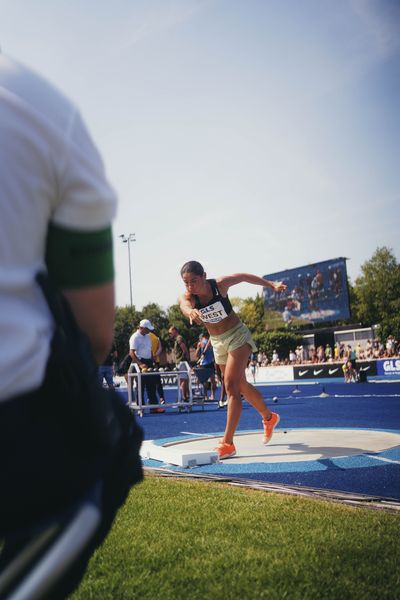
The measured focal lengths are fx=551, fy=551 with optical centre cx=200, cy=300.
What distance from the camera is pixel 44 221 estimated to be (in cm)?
109

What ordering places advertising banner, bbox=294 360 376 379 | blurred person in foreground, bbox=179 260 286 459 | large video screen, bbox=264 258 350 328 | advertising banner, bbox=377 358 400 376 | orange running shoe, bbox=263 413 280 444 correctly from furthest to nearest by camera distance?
large video screen, bbox=264 258 350 328
advertising banner, bbox=294 360 376 379
advertising banner, bbox=377 358 400 376
orange running shoe, bbox=263 413 280 444
blurred person in foreground, bbox=179 260 286 459

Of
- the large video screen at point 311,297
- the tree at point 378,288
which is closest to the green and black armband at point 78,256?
the large video screen at point 311,297

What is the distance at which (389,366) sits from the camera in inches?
1212

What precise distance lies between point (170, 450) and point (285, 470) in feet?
4.69

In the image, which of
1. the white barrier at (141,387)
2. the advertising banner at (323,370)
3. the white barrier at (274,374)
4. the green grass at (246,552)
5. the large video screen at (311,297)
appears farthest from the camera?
the large video screen at (311,297)

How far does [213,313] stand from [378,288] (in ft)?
214

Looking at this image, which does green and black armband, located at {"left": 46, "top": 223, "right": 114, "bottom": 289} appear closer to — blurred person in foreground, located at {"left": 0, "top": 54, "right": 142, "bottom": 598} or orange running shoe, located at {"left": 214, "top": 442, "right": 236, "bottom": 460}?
blurred person in foreground, located at {"left": 0, "top": 54, "right": 142, "bottom": 598}

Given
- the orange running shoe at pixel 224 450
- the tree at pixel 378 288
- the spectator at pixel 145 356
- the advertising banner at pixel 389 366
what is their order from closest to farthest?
1. the orange running shoe at pixel 224 450
2. the spectator at pixel 145 356
3. the advertising banner at pixel 389 366
4. the tree at pixel 378 288

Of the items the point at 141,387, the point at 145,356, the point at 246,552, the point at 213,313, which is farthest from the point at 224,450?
the point at 145,356

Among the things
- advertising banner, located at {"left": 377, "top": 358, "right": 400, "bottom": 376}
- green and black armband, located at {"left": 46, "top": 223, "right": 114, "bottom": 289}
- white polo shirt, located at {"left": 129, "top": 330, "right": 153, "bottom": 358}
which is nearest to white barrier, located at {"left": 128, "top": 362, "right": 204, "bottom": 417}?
white polo shirt, located at {"left": 129, "top": 330, "right": 153, "bottom": 358}

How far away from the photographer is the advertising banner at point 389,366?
30.2 m

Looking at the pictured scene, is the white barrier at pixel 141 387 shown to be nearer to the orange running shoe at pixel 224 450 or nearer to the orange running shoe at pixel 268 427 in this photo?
the orange running shoe at pixel 268 427

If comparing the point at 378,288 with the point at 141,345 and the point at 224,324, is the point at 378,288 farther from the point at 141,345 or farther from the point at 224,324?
the point at 224,324

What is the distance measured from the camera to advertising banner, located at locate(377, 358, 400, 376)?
99.2 ft
